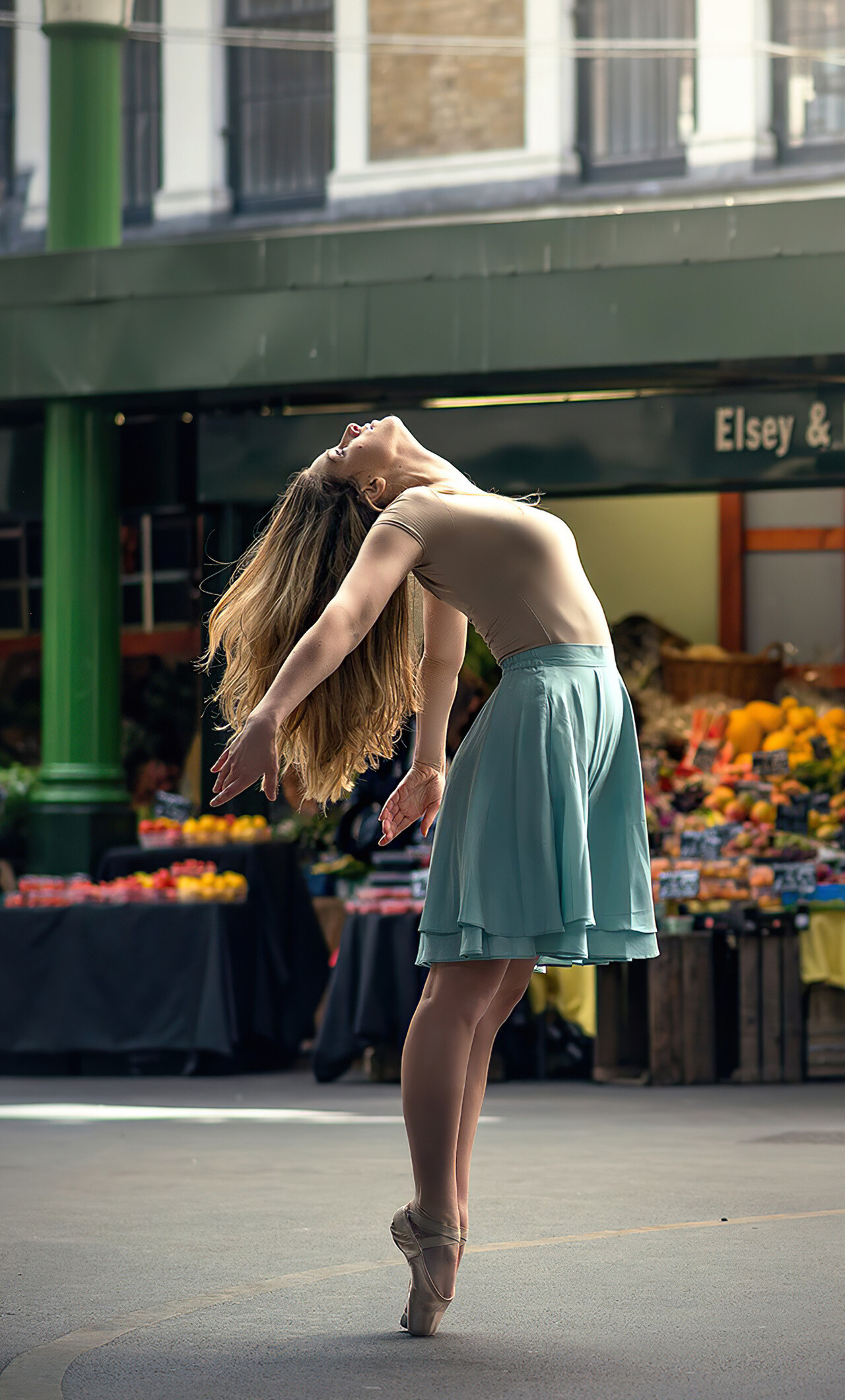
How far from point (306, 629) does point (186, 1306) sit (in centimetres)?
145

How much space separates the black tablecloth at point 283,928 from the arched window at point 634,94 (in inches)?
242

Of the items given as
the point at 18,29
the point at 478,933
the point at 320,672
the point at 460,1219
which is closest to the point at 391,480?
the point at 320,672

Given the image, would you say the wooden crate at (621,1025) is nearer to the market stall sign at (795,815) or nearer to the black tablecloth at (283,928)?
the market stall sign at (795,815)

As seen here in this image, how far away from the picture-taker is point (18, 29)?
1609cm

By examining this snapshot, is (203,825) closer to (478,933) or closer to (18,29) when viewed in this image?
(478,933)

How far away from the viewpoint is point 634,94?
14.3 m

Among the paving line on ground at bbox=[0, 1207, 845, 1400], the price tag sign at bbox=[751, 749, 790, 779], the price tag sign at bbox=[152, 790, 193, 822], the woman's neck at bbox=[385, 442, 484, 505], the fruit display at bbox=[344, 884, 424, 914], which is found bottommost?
the paving line on ground at bbox=[0, 1207, 845, 1400]

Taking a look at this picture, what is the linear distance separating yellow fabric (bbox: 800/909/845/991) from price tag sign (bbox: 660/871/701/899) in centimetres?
57

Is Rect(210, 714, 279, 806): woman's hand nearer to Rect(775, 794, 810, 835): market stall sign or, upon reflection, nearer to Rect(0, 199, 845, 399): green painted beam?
Rect(775, 794, 810, 835): market stall sign

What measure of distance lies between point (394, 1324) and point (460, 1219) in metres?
0.30

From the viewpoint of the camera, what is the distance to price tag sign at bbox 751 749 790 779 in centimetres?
1033

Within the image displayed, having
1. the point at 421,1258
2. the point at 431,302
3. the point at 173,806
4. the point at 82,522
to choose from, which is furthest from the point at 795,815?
the point at 421,1258

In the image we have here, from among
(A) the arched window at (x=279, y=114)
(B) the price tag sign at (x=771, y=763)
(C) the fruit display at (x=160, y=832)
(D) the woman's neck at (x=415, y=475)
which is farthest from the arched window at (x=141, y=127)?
(D) the woman's neck at (x=415, y=475)

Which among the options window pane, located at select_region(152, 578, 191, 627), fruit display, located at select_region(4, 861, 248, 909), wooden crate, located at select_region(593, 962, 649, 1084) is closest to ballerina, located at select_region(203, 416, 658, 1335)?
wooden crate, located at select_region(593, 962, 649, 1084)
